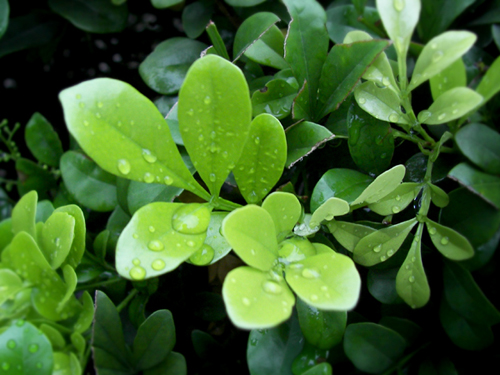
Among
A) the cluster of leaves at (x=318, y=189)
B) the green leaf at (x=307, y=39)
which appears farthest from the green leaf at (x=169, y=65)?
the green leaf at (x=307, y=39)

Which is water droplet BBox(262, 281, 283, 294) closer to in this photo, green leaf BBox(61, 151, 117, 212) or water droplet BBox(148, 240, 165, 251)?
water droplet BBox(148, 240, 165, 251)

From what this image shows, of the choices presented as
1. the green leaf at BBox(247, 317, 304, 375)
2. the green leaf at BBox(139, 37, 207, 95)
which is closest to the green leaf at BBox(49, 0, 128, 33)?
the green leaf at BBox(139, 37, 207, 95)

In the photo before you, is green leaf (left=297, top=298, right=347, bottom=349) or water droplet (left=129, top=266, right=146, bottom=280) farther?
green leaf (left=297, top=298, right=347, bottom=349)

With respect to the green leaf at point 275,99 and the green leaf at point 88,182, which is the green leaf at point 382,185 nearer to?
the green leaf at point 275,99

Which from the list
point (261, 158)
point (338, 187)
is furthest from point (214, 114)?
point (338, 187)

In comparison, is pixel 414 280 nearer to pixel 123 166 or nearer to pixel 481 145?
pixel 481 145

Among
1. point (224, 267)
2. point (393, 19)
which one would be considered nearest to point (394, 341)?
point (224, 267)
